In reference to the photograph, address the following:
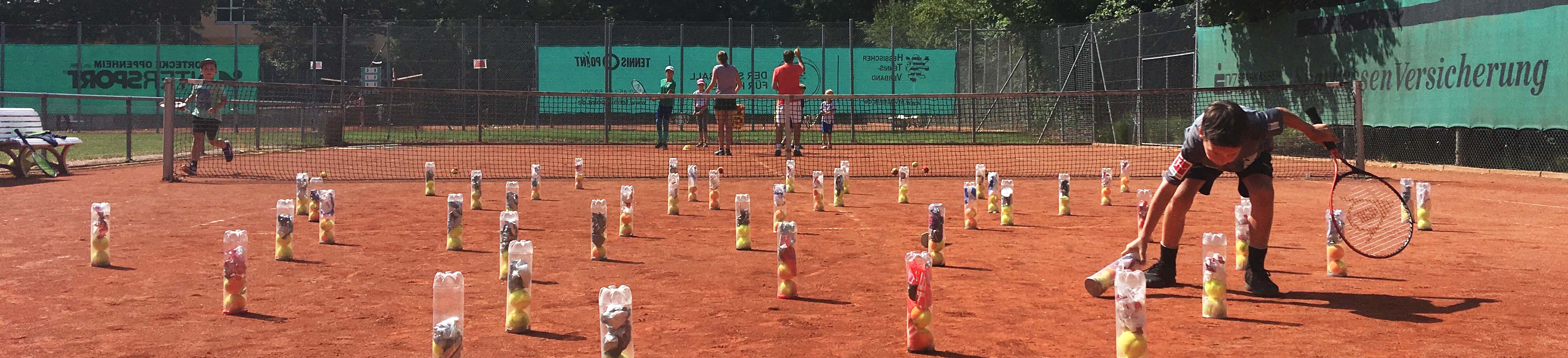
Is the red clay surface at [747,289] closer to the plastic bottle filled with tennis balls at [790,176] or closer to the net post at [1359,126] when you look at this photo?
the plastic bottle filled with tennis balls at [790,176]

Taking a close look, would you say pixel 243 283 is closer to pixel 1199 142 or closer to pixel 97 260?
pixel 97 260

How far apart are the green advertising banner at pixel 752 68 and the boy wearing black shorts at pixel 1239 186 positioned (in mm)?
22829

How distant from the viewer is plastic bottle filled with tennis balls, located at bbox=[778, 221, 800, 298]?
6.37 m

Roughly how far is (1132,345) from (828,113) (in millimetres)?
18105

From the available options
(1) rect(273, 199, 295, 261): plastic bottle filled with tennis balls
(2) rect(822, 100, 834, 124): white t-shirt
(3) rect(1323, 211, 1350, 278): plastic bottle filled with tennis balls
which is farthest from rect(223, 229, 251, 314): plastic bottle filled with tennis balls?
(2) rect(822, 100, 834, 124): white t-shirt

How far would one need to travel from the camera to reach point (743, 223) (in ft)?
27.7

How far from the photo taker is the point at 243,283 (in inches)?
230

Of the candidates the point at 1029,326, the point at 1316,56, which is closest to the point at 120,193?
the point at 1029,326

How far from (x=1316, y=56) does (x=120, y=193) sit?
1674 cm

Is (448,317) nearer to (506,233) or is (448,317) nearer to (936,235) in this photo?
(506,233)

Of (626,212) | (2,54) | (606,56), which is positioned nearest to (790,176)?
(626,212)

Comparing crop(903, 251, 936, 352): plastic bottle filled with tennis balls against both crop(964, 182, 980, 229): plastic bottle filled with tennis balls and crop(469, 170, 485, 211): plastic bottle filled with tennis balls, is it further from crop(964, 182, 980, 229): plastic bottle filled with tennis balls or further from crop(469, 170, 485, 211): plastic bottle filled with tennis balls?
crop(469, 170, 485, 211): plastic bottle filled with tennis balls

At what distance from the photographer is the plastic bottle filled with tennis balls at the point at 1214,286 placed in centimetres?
579

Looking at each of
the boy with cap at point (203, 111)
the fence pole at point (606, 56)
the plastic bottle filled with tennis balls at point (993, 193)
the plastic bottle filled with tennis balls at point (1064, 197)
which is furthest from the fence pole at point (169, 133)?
the fence pole at point (606, 56)
